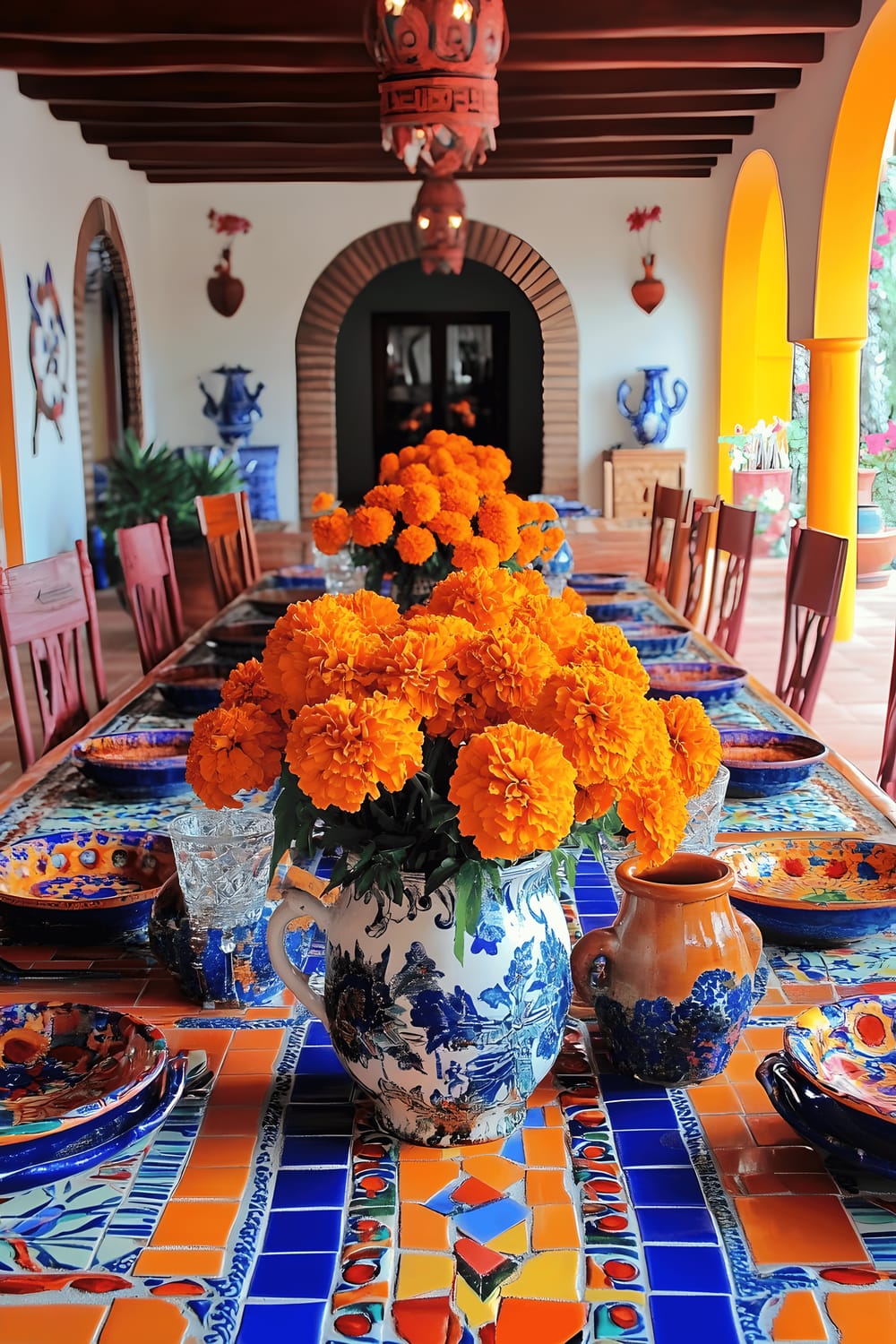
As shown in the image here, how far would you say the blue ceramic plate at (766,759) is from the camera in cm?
192

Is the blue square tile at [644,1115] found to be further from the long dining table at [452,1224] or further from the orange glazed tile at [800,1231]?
the orange glazed tile at [800,1231]

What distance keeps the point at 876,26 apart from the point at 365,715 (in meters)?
5.33

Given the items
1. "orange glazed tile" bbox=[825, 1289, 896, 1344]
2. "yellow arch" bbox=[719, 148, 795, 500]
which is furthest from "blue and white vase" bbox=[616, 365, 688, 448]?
"orange glazed tile" bbox=[825, 1289, 896, 1344]

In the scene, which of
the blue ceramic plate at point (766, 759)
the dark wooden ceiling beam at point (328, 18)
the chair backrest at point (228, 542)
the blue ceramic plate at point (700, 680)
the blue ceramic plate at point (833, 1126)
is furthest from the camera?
the dark wooden ceiling beam at point (328, 18)

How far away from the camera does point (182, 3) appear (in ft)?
16.8

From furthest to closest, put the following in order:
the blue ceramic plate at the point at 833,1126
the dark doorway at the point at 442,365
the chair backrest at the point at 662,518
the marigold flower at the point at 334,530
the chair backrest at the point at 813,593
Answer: the dark doorway at the point at 442,365 < the chair backrest at the point at 662,518 < the chair backrest at the point at 813,593 < the marigold flower at the point at 334,530 < the blue ceramic plate at the point at 833,1126

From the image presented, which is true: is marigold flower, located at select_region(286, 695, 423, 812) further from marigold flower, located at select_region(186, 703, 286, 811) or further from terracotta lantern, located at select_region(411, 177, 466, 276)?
terracotta lantern, located at select_region(411, 177, 466, 276)

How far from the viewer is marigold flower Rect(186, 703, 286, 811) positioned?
1018 millimetres

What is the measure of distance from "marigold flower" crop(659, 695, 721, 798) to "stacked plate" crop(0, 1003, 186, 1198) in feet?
1.53

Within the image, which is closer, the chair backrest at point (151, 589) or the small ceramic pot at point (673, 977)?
the small ceramic pot at point (673, 977)

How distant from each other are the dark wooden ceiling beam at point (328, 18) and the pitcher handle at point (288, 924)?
16.0 feet

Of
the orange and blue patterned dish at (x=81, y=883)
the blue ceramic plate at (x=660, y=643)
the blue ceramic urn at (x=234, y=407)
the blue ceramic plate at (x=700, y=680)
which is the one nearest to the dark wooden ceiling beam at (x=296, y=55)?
the blue ceramic urn at (x=234, y=407)

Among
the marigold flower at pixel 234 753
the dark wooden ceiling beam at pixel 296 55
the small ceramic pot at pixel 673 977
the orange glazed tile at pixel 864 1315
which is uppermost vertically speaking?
the dark wooden ceiling beam at pixel 296 55

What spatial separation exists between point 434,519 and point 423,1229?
5.81 feet
